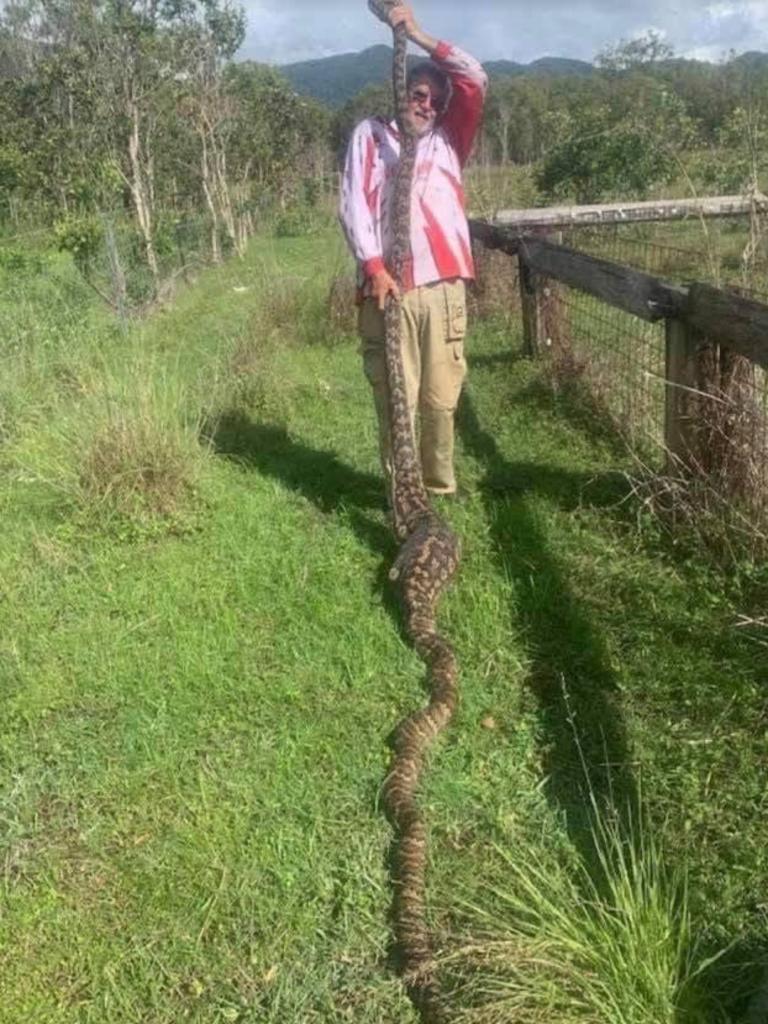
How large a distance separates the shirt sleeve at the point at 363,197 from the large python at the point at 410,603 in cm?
12

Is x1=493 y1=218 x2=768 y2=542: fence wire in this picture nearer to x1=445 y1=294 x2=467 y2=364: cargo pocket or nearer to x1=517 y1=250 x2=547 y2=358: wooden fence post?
x1=517 y1=250 x2=547 y2=358: wooden fence post

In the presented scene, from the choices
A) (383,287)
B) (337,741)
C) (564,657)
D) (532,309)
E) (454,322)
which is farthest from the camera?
(532,309)

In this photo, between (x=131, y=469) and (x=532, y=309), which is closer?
(x=131, y=469)

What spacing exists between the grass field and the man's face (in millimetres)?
2080

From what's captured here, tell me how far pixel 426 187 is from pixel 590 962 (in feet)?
12.0

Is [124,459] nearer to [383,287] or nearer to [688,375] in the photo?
[383,287]

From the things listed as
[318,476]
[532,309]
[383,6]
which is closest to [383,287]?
[383,6]

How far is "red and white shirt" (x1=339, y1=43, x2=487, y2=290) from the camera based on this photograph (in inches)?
175

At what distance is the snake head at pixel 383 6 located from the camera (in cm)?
453

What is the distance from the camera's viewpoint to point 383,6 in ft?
14.9

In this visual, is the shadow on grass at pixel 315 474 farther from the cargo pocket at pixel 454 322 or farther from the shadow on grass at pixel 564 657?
the cargo pocket at pixel 454 322

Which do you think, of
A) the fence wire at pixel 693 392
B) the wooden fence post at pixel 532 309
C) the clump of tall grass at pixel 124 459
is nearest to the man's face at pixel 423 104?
the fence wire at pixel 693 392

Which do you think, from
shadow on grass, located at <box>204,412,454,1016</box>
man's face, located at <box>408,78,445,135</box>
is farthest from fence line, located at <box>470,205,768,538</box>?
shadow on grass, located at <box>204,412,454,1016</box>

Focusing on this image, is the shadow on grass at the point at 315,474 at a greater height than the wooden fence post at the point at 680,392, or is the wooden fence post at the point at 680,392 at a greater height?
the wooden fence post at the point at 680,392
